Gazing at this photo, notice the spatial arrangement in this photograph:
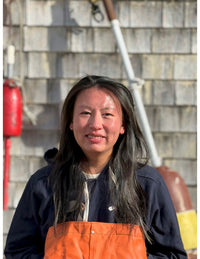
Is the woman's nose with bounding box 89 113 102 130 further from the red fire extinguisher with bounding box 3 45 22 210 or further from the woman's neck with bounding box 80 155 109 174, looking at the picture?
the red fire extinguisher with bounding box 3 45 22 210

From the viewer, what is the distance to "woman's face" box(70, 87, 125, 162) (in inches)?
59.5

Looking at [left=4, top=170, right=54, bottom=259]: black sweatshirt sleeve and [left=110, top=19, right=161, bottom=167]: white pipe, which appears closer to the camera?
[left=4, top=170, right=54, bottom=259]: black sweatshirt sleeve

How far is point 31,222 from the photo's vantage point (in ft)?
5.09

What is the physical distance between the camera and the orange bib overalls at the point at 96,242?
142 centimetres

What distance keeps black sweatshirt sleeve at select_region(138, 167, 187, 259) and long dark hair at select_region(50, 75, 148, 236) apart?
4cm

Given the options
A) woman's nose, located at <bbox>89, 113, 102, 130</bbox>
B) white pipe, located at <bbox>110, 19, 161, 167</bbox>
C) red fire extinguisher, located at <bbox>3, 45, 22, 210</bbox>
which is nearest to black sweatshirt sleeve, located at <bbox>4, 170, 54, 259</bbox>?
woman's nose, located at <bbox>89, 113, 102, 130</bbox>

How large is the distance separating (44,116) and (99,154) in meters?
2.19

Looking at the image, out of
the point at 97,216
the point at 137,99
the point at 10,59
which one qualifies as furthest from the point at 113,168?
the point at 10,59

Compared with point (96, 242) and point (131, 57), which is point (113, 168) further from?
point (131, 57)

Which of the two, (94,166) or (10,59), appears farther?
(10,59)

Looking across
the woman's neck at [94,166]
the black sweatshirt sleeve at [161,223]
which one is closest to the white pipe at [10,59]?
the woman's neck at [94,166]

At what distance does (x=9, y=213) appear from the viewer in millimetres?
3631

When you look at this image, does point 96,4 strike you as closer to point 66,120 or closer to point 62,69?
point 62,69

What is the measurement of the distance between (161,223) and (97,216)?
0.73ft
